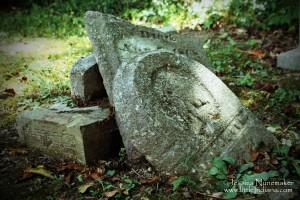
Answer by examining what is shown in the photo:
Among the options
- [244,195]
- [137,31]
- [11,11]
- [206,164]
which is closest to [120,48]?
[137,31]

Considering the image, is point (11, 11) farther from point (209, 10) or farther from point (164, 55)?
point (164, 55)

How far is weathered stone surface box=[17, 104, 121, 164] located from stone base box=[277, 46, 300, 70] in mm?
2992

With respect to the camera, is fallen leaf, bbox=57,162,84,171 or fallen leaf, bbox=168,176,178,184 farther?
fallen leaf, bbox=57,162,84,171

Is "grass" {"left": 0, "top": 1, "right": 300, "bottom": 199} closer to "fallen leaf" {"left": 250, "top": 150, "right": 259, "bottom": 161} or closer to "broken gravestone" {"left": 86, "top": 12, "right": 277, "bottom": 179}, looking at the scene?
"broken gravestone" {"left": 86, "top": 12, "right": 277, "bottom": 179}

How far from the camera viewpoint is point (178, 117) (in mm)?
3164

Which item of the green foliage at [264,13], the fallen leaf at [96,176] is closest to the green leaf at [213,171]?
the fallen leaf at [96,176]

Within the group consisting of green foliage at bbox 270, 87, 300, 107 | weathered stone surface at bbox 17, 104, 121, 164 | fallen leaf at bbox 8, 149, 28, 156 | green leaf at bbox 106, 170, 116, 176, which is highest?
green foliage at bbox 270, 87, 300, 107

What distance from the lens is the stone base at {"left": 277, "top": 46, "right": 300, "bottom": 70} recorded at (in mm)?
5512

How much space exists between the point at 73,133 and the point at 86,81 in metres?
0.97

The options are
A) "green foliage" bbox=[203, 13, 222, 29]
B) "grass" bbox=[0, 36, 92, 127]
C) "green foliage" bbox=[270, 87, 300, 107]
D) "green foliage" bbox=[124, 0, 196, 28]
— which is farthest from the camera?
"green foliage" bbox=[124, 0, 196, 28]

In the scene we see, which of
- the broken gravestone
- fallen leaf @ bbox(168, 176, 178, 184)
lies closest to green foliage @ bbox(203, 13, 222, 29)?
the broken gravestone

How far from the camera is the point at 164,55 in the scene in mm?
3418

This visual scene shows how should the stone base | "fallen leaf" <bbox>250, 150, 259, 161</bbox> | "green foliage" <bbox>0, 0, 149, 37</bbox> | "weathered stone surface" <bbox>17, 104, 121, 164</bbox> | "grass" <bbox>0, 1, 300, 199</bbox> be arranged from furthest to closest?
"green foliage" <bbox>0, 0, 149, 37</bbox>
the stone base
"grass" <bbox>0, 1, 300, 199</bbox>
"weathered stone surface" <bbox>17, 104, 121, 164</bbox>
"fallen leaf" <bbox>250, 150, 259, 161</bbox>

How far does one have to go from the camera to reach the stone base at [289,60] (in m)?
5.51
